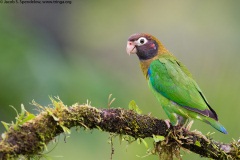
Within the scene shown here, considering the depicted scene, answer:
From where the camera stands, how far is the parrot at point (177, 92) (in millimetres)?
6707

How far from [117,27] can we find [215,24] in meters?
3.58

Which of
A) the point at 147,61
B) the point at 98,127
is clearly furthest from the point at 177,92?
the point at 98,127

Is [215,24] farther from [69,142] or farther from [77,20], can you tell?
[69,142]

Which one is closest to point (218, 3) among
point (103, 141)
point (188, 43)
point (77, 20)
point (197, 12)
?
point (197, 12)

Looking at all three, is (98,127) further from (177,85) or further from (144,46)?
(144,46)

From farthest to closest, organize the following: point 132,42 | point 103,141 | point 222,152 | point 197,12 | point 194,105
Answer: point 197,12, point 103,141, point 132,42, point 194,105, point 222,152

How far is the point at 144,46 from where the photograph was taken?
7.89 m

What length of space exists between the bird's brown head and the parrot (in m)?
0.19

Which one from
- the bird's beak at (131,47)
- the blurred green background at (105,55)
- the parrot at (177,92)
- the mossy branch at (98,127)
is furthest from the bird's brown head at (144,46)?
the mossy branch at (98,127)

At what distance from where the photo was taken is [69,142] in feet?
33.5

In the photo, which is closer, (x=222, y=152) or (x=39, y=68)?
(x=222, y=152)

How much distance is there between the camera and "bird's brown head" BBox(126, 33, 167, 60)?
7.85 m

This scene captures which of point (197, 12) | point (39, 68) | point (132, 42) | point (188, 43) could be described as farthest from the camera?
point (197, 12)

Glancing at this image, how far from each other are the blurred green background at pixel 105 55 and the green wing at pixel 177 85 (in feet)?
2.49
